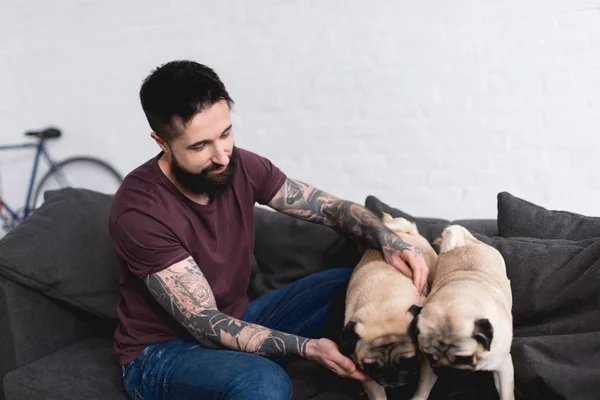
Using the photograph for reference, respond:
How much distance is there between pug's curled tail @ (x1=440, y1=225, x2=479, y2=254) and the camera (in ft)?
7.32

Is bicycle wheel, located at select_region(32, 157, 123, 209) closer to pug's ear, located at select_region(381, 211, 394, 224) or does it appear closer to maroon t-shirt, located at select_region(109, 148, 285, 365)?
maroon t-shirt, located at select_region(109, 148, 285, 365)

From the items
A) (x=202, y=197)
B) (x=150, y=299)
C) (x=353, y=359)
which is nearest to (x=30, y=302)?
(x=150, y=299)

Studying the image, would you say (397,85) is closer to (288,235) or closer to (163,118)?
(288,235)

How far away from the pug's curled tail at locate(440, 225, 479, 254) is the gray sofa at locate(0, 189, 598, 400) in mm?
261

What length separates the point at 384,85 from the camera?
3426 millimetres

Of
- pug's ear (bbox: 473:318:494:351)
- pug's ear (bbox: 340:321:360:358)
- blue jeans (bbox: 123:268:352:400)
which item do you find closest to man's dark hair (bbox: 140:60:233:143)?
blue jeans (bbox: 123:268:352:400)

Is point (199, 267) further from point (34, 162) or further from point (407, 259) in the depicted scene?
point (34, 162)

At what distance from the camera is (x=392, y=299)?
75.7 inches

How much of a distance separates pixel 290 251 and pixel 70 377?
105 cm

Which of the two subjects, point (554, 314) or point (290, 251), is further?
point (290, 251)

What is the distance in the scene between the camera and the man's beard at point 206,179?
2104mm

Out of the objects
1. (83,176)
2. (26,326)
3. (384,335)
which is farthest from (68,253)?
(83,176)

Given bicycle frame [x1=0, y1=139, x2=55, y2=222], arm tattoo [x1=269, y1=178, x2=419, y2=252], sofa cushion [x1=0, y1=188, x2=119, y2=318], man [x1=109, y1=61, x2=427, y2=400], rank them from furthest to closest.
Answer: bicycle frame [x1=0, y1=139, x2=55, y2=222]
sofa cushion [x1=0, y1=188, x2=119, y2=318]
arm tattoo [x1=269, y1=178, x2=419, y2=252]
man [x1=109, y1=61, x2=427, y2=400]

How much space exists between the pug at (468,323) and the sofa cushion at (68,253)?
149cm
